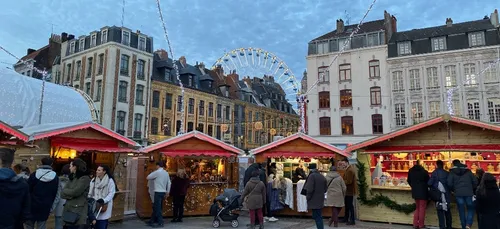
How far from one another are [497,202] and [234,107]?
34.0 m

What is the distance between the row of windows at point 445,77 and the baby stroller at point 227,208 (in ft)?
67.0

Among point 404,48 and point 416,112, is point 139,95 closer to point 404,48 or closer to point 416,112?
point 404,48

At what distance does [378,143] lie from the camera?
35.5 feet

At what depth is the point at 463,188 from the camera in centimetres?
838

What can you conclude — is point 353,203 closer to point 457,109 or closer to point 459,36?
point 457,109

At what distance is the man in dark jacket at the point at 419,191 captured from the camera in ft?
29.7

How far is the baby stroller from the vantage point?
941 cm

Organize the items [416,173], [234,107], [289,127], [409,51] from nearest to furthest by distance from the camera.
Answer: [416,173] → [409,51] → [234,107] → [289,127]

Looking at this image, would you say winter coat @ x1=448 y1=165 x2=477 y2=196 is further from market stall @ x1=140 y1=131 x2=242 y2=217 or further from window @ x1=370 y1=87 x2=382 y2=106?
window @ x1=370 y1=87 x2=382 y2=106

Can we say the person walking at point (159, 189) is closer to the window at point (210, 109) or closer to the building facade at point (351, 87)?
the building facade at point (351, 87)

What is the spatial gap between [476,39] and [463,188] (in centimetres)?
2050

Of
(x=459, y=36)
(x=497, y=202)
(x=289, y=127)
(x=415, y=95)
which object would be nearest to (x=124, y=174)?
(x=497, y=202)

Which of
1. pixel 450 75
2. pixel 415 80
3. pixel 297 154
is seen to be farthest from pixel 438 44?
pixel 297 154

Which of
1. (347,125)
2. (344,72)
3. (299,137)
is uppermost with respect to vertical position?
(344,72)
